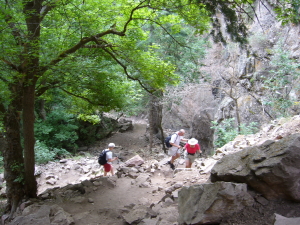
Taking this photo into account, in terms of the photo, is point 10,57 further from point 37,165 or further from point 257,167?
Answer: point 37,165

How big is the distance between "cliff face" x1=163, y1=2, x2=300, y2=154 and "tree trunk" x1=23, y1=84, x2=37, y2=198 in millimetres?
8825

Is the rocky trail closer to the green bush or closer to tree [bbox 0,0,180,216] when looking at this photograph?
tree [bbox 0,0,180,216]

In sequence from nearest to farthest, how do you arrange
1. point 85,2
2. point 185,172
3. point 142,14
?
point 85,2 < point 142,14 < point 185,172

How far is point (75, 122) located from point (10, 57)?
13.0 metres

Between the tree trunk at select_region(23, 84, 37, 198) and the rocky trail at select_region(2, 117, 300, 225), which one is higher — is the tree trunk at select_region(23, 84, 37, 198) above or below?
above

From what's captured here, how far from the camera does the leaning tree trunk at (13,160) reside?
19.7 ft

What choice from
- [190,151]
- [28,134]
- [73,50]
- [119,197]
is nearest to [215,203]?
[119,197]

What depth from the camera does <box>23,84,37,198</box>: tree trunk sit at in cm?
568

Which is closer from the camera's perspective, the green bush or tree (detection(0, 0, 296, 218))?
tree (detection(0, 0, 296, 218))

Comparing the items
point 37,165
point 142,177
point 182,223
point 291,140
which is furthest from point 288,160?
point 37,165

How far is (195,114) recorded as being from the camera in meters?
18.1

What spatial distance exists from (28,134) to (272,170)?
215 inches

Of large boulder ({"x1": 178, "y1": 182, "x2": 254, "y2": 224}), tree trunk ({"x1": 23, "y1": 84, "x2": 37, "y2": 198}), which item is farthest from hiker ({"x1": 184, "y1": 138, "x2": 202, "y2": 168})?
tree trunk ({"x1": 23, "y1": 84, "x2": 37, "y2": 198})

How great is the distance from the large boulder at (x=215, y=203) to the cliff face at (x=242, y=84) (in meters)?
8.98
